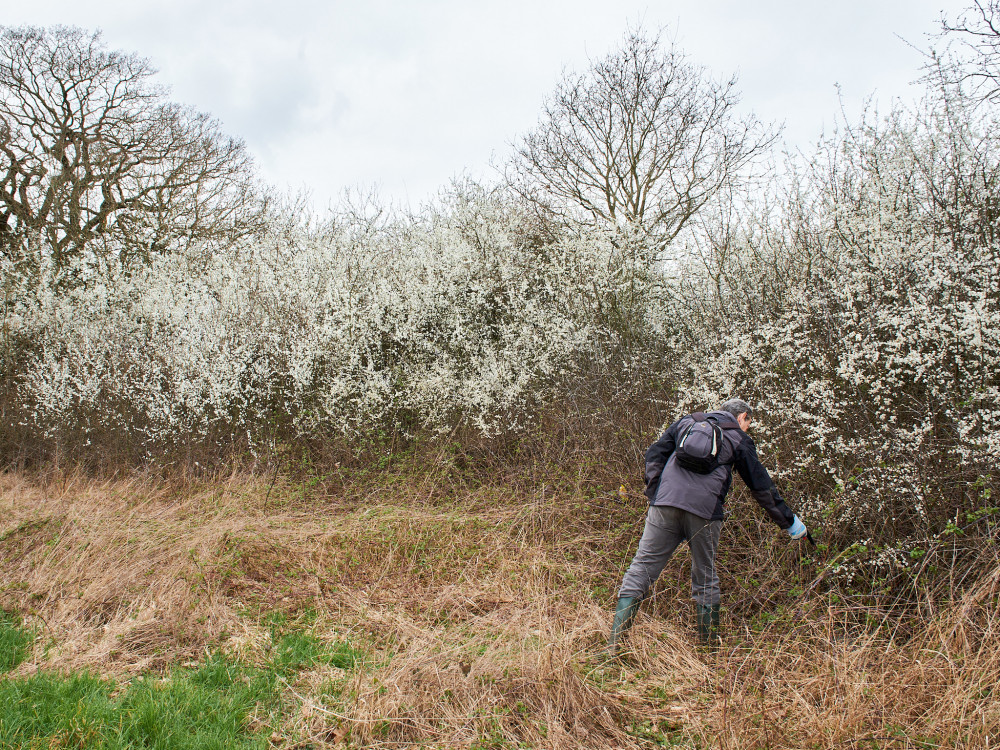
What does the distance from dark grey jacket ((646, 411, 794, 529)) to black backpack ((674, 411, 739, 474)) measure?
0.04m

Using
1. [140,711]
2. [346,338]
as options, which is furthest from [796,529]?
[346,338]

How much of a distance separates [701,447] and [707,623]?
1151mm

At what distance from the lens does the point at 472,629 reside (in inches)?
148

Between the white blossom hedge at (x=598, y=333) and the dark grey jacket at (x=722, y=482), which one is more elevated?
the white blossom hedge at (x=598, y=333)

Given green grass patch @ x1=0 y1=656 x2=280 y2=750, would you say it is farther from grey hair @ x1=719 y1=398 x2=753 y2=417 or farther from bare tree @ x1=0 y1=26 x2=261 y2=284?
bare tree @ x1=0 y1=26 x2=261 y2=284

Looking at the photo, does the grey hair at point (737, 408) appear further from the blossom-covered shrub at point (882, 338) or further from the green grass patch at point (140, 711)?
the green grass patch at point (140, 711)

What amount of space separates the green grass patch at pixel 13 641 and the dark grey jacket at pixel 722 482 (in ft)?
13.1

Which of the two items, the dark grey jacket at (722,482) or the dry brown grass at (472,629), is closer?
the dry brown grass at (472,629)

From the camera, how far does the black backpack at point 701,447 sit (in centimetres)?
334

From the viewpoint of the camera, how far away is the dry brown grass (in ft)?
8.46

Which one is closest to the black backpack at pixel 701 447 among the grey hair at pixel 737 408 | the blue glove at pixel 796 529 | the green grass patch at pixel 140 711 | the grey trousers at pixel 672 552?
the grey hair at pixel 737 408

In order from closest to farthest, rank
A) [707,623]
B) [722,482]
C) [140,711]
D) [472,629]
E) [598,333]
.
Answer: [140,711] → [722,482] → [707,623] → [472,629] → [598,333]

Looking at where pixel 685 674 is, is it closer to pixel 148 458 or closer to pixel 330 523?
pixel 330 523

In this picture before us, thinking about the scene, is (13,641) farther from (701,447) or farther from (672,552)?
(701,447)
